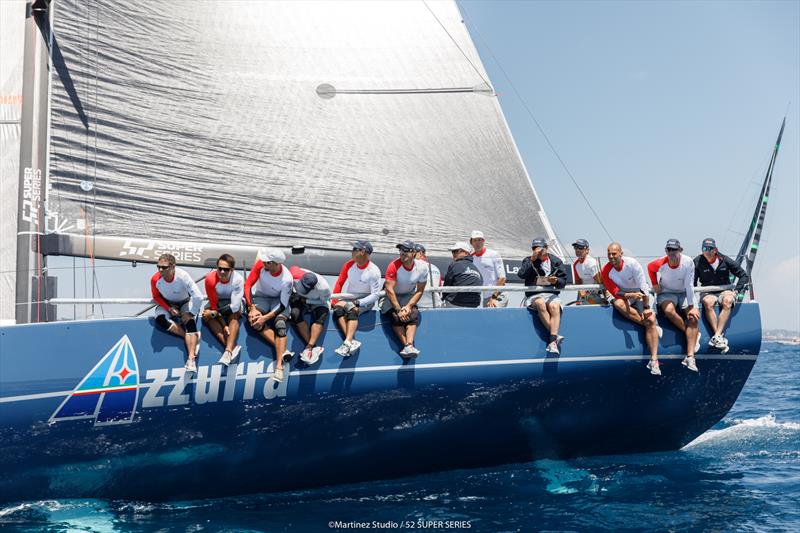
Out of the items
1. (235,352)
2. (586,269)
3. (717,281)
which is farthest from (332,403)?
(717,281)

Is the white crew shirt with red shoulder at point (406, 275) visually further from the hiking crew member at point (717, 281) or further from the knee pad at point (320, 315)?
the hiking crew member at point (717, 281)

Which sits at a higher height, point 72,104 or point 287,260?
point 72,104

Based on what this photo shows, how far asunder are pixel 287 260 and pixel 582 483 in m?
4.06

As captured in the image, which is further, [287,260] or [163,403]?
[287,260]

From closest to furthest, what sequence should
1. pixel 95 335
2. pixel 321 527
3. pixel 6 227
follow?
pixel 321 527
pixel 95 335
pixel 6 227

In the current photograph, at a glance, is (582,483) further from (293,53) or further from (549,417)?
(293,53)

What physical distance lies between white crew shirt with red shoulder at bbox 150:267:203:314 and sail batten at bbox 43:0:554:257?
173 cm

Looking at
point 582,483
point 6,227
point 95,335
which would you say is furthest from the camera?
point 6,227

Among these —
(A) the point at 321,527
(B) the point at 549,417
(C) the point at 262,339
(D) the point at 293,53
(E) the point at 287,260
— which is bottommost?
(A) the point at 321,527

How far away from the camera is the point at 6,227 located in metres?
10.2

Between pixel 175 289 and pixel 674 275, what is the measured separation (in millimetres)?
5177

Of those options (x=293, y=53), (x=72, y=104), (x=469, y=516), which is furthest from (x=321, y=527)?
(x=293, y=53)

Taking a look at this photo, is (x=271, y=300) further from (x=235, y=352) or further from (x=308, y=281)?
(x=235, y=352)

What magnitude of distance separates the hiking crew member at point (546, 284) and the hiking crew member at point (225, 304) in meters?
3.06
